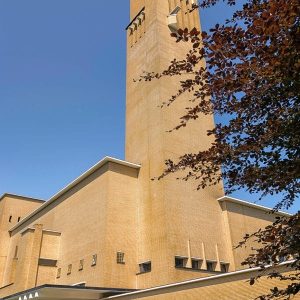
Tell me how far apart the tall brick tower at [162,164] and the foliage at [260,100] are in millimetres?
17698

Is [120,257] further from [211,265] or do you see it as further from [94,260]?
[211,265]

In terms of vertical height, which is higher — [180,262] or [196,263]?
[196,263]

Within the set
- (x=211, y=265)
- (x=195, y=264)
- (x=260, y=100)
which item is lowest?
(x=260, y=100)

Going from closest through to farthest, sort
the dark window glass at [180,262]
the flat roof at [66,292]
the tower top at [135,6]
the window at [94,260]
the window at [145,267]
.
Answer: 1. the flat roof at [66,292]
2. the dark window glass at [180,262]
3. the window at [145,267]
4. the window at [94,260]
5. the tower top at [135,6]

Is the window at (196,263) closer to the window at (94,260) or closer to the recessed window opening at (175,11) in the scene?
the window at (94,260)

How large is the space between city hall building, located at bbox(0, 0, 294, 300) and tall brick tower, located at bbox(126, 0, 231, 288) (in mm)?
66

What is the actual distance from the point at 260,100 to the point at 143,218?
68.7 ft

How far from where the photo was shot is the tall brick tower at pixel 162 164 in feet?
73.3

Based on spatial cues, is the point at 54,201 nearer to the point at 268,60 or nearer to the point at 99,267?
the point at 99,267

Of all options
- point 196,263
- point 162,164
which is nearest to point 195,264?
point 196,263

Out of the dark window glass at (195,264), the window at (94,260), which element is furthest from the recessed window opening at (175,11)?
the window at (94,260)

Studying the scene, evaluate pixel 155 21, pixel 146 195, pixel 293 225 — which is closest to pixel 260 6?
pixel 293 225

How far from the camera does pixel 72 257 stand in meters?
26.3

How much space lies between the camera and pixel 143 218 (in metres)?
24.5
